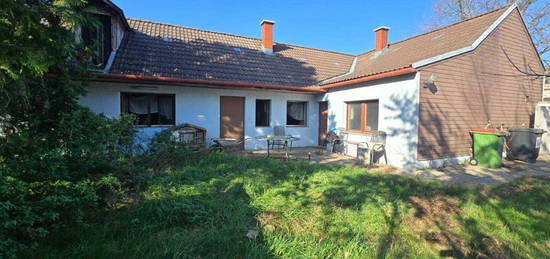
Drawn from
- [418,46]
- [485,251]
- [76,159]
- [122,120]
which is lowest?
[485,251]

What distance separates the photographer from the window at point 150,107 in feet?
25.4

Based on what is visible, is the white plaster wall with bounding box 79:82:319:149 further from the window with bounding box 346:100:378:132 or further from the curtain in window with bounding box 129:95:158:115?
the window with bounding box 346:100:378:132

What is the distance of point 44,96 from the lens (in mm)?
3625

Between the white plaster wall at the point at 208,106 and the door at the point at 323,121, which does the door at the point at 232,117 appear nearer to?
the white plaster wall at the point at 208,106

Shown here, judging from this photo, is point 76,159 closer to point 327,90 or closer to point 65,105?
point 65,105

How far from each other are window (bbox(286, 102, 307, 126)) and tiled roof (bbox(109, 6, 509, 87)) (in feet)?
3.00

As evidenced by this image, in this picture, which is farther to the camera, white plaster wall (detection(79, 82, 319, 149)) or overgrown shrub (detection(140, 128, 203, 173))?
white plaster wall (detection(79, 82, 319, 149))

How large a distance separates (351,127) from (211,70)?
5.52 metres

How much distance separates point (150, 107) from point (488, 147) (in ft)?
33.4

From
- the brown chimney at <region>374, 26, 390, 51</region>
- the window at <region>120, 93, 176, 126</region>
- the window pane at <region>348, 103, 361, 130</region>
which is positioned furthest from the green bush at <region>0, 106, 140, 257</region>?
the brown chimney at <region>374, 26, 390, 51</region>

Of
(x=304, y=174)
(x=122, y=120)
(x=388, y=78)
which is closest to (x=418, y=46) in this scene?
(x=388, y=78)

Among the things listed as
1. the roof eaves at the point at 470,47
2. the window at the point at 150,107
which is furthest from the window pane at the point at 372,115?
the window at the point at 150,107

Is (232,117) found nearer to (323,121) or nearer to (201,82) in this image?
(201,82)

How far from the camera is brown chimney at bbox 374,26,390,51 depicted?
10.8 metres
